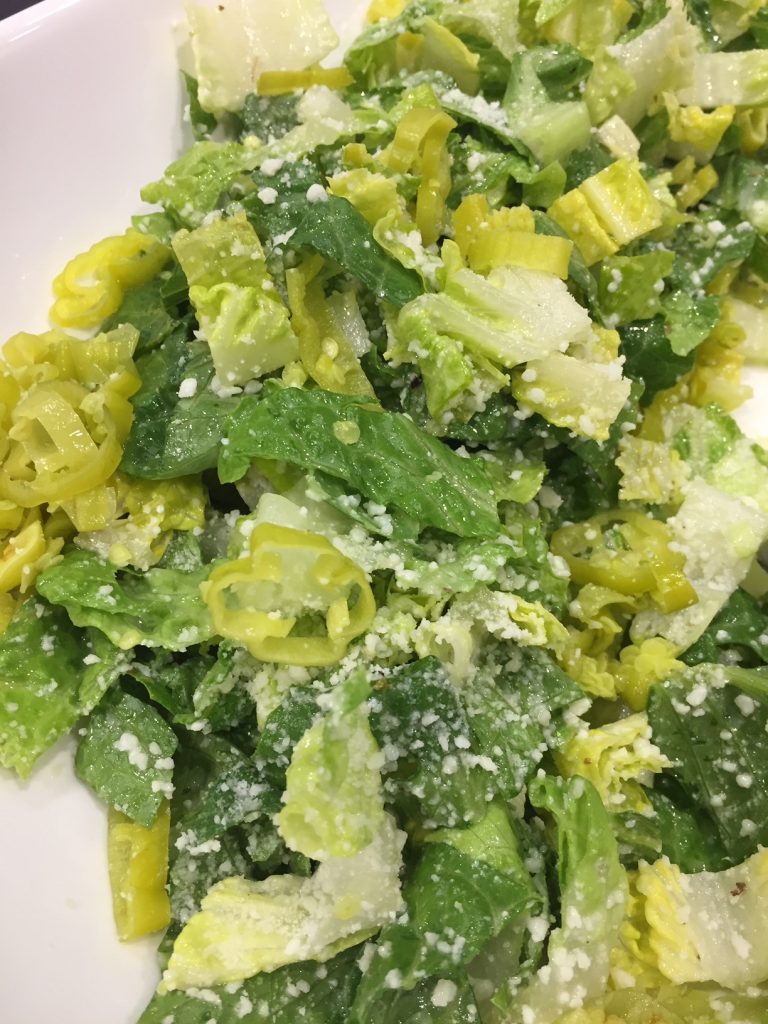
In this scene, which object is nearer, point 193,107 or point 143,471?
point 143,471

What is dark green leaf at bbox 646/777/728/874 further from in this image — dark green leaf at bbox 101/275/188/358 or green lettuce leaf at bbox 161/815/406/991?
dark green leaf at bbox 101/275/188/358

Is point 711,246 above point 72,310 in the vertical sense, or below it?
below

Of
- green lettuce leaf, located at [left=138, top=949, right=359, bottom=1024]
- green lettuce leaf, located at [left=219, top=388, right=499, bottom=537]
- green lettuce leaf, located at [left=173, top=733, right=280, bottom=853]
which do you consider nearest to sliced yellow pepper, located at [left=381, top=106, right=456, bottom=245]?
green lettuce leaf, located at [left=219, top=388, right=499, bottom=537]

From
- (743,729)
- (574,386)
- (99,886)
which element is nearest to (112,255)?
(574,386)

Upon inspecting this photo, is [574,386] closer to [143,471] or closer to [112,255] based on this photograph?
[143,471]

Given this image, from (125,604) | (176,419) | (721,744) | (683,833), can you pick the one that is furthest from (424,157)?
(683,833)

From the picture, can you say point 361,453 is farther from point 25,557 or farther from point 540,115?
point 540,115

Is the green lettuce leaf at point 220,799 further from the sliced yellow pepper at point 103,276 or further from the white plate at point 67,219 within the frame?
the sliced yellow pepper at point 103,276
